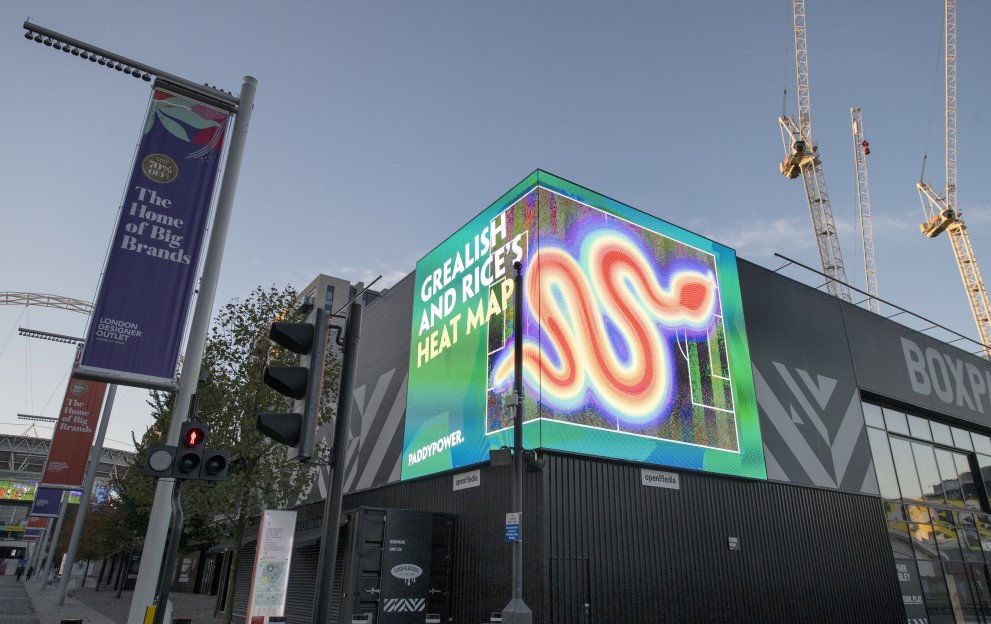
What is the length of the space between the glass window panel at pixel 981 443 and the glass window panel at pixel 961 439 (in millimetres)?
441

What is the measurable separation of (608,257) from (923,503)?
1781 cm

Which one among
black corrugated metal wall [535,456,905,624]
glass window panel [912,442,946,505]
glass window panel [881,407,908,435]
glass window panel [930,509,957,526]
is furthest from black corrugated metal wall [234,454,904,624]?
glass window panel [881,407,908,435]

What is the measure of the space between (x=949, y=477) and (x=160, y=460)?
31.2m

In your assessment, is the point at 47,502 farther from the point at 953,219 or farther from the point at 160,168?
the point at 953,219

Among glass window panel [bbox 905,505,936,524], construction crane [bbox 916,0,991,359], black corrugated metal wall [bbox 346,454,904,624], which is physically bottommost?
black corrugated metal wall [bbox 346,454,904,624]

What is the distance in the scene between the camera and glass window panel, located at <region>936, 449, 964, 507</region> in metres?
26.4

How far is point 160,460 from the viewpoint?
6953 millimetres

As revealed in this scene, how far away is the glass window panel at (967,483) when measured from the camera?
2731cm

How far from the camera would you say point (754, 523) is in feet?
60.5

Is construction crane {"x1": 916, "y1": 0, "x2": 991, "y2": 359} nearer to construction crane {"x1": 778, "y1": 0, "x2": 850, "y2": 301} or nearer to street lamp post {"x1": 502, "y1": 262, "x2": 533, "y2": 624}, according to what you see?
construction crane {"x1": 778, "y1": 0, "x2": 850, "y2": 301}

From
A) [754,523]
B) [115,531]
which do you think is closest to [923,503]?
[754,523]

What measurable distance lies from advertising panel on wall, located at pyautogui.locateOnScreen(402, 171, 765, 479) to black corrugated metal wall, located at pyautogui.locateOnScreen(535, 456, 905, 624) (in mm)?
829

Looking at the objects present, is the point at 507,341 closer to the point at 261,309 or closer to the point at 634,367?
the point at 634,367

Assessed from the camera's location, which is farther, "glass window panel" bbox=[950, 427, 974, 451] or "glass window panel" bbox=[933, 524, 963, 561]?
"glass window panel" bbox=[950, 427, 974, 451]
